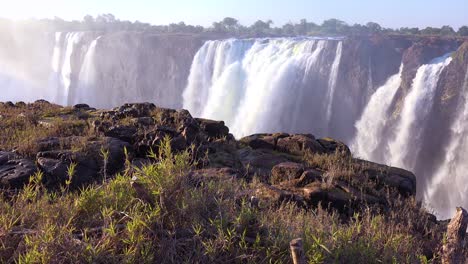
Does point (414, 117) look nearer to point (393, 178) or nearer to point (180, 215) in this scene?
point (393, 178)

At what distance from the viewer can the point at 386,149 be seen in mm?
21000

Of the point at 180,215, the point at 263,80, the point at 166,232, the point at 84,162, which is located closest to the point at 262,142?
the point at 84,162

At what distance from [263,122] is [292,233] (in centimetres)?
2233

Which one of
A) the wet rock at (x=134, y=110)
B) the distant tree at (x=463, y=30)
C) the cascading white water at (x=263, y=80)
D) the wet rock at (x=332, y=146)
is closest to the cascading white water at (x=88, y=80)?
the cascading white water at (x=263, y=80)

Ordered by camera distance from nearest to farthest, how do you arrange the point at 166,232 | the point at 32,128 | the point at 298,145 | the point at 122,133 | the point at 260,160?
the point at 166,232 → the point at 122,133 → the point at 260,160 → the point at 32,128 → the point at 298,145

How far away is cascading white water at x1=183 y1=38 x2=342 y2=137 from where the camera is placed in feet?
80.3

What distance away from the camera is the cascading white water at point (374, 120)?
2167 centimetres

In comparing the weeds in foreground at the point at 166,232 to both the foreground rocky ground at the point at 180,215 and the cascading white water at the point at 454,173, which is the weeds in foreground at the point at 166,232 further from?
the cascading white water at the point at 454,173

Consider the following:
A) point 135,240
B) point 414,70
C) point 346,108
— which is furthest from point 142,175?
point 346,108

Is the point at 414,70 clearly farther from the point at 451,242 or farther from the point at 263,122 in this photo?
the point at 451,242

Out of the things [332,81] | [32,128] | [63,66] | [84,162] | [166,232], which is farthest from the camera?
[63,66]

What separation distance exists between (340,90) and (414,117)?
5.03 metres

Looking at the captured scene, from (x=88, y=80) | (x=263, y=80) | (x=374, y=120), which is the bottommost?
(x=88, y=80)

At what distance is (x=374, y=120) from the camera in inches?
884
